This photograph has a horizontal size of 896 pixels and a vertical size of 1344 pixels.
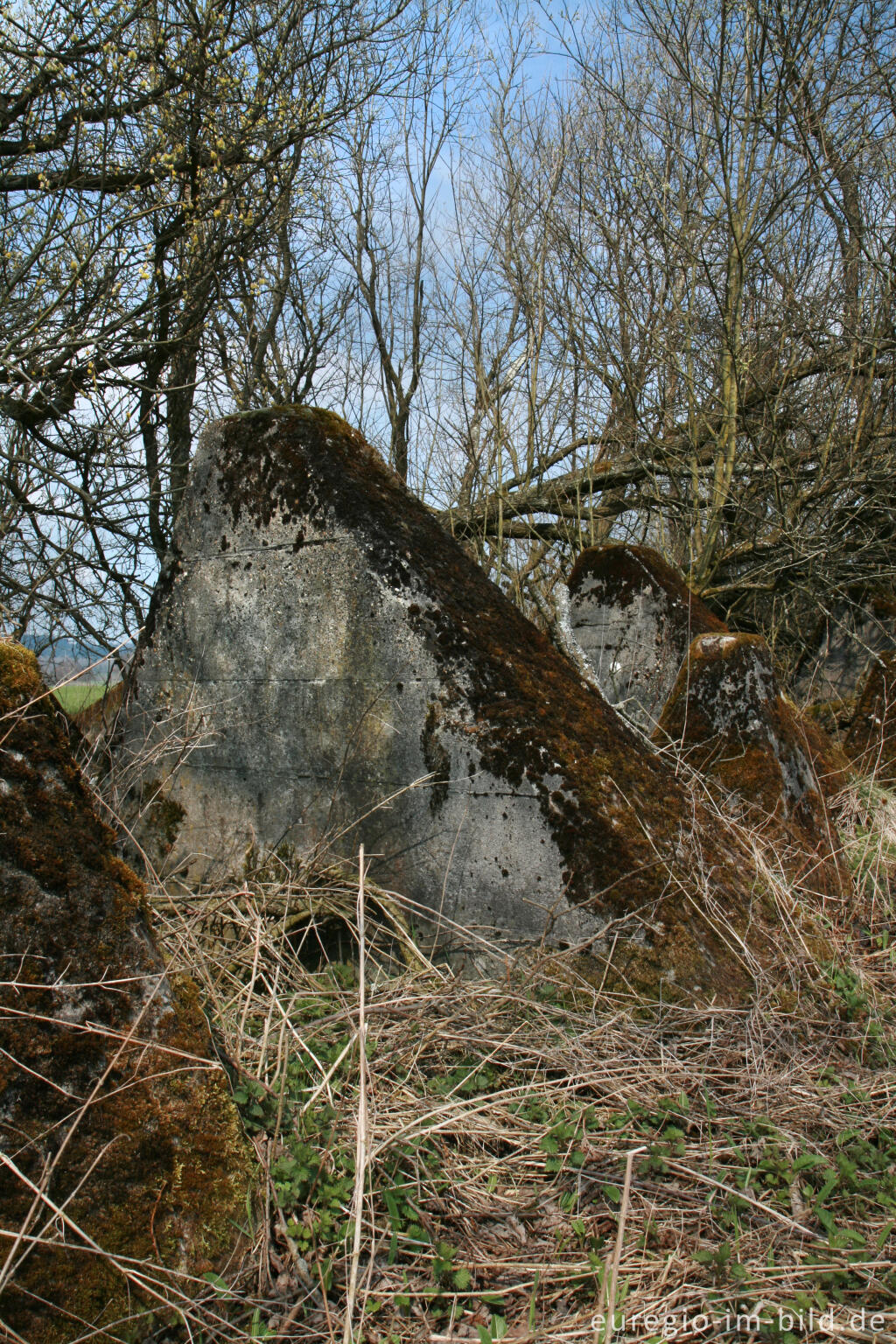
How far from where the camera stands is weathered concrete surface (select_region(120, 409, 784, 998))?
9.43 feet

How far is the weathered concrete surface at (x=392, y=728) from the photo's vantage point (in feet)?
9.43

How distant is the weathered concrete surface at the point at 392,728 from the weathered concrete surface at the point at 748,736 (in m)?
0.97

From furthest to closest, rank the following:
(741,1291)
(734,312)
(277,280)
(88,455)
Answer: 1. (277,280)
2. (734,312)
3. (88,455)
4. (741,1291)

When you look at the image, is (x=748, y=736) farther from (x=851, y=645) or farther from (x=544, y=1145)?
(x=851, y=645)

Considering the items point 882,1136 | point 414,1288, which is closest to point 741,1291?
point 414,1288

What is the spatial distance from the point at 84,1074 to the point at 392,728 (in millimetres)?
1655

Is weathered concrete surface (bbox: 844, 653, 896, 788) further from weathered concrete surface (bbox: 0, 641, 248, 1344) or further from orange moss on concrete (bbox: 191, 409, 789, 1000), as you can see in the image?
weathered concrete surface (bbox: 0, 641, 248, 1344)

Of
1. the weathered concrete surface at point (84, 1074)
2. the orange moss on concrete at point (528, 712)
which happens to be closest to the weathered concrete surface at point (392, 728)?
the orange moss on concrete at point (528, 712)

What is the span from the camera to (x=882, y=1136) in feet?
7.14

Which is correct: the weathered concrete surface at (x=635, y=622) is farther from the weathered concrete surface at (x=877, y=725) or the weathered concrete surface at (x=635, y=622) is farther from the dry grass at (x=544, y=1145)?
the dry grass at (x=544, y=1145)

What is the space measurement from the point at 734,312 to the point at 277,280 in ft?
22.5

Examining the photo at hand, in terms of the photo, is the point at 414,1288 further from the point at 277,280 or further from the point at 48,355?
the point at 277,280

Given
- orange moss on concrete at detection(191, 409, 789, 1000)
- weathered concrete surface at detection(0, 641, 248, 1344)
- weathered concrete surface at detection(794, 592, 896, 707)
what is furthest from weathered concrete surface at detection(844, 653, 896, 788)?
weathered concrete surface at detection(0, 641, 248, 1344)

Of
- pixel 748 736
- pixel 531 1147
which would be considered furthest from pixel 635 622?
pixel 531 1147
